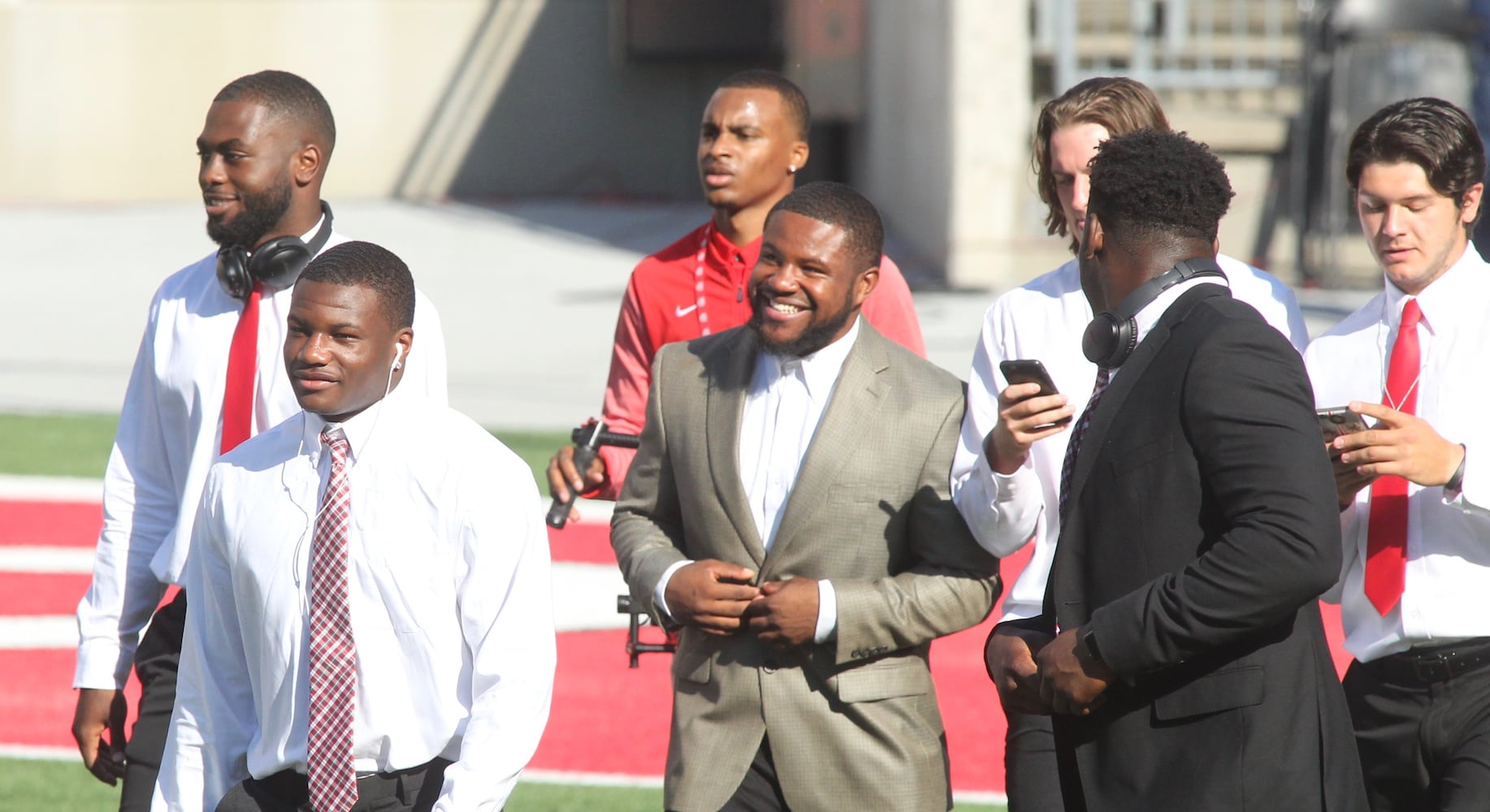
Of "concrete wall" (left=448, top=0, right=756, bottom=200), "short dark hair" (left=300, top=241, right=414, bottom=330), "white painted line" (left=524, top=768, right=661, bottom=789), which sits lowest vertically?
"concrete wall" (left=448, top=0, right=756, bottom=200)

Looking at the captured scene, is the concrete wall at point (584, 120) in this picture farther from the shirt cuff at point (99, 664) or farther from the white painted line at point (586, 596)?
the shirt cuff at point (99, 664)

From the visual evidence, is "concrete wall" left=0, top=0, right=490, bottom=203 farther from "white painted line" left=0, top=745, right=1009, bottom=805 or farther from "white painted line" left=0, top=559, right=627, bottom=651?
"white painted line" left=0, top=745, right=1009, bottom=805

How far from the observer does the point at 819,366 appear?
4.04 m

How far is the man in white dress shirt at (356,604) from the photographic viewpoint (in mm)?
3229

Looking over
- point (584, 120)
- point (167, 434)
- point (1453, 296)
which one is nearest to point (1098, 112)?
point (1453, 296)

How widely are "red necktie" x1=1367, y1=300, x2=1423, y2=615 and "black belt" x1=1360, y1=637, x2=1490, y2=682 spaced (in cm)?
12

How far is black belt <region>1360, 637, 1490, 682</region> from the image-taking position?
376 centimetres

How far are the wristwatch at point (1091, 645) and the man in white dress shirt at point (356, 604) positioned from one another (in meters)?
1.00

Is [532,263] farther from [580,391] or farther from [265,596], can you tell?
[265,596]

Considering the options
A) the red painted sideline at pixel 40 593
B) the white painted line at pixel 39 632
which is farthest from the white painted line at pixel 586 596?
the red painted sideline at pixel 40 593

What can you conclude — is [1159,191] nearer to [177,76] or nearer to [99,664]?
[99,664]

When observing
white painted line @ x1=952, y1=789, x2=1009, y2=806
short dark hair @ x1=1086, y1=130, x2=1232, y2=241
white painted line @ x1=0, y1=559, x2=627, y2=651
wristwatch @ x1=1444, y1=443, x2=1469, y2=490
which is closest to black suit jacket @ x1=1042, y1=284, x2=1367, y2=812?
short dark hair @ x1=1086, y1=130, x2=1232, y2=241

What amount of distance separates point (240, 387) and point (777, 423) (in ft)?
4.11

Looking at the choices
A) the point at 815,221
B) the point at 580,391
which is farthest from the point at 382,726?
the point at 580,391
